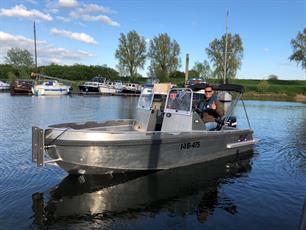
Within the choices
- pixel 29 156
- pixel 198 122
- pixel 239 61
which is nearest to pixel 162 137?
pixel 198 122

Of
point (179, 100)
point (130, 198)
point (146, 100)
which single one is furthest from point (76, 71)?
point (130, 198)

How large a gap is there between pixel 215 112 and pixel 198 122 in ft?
4.65

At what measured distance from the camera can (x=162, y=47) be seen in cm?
8006

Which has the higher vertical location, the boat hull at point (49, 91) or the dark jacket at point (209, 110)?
the dark jacket at point (209, 110)

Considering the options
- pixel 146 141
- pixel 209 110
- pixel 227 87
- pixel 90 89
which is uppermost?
pixel 227 87

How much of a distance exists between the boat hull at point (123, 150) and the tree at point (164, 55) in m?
70.5

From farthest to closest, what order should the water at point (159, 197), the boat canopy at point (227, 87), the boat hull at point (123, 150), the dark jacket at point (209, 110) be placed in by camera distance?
the boat canopy at point (227, 87)
the dark jacket at point (209, 110)
the boat hull at point (123, 150)
the water at point (159, 197)

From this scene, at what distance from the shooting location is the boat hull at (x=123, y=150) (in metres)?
8.46

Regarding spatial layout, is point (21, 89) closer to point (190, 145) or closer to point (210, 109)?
point (210, 109)

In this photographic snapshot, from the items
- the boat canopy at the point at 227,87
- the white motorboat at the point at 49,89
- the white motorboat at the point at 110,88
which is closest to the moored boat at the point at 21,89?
the white motorboat at the point at 49,89

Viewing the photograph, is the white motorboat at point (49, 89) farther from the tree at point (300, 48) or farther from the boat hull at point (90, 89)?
the tree at point (300, 48)

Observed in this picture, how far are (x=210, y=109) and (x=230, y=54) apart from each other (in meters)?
60.1

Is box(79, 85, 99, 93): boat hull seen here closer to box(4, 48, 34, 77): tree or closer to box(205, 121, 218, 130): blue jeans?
box(4, 48, 34, 77): tree

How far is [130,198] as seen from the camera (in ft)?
26.2
